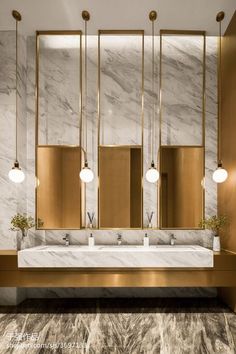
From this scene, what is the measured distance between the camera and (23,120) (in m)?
4.10

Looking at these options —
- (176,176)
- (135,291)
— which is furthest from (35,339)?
(176,176)

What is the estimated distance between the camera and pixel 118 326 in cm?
322

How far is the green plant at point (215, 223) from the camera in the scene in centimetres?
386

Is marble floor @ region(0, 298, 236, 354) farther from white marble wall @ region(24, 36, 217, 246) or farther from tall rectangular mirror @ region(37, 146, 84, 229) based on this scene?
white marble wall @ region(24, 36, 217, 246)

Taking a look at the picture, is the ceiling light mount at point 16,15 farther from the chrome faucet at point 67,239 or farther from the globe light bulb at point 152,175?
the chrome faucet at point 67,239

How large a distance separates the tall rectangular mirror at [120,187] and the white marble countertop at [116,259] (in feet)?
2.13

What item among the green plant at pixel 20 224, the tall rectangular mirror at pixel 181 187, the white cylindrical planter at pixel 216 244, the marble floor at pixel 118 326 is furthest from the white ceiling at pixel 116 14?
the marble floor at pixel 118 326

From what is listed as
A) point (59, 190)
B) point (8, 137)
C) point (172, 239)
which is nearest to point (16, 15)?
point (8, 137)

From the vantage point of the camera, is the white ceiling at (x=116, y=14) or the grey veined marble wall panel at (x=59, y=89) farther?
the grey veined marble wall panel at (x=59, y=89)

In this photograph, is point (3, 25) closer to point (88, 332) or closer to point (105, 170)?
point (105, 170)

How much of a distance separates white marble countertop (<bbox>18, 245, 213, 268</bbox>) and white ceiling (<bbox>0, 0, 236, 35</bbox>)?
8.92ft

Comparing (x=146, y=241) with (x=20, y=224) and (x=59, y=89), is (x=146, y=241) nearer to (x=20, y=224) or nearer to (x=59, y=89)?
(x=20, y=224)

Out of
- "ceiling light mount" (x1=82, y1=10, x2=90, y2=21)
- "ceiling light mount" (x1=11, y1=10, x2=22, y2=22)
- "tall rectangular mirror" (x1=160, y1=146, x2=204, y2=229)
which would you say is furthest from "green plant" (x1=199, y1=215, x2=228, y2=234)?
"ceiling light mount" (x1=11, y1=10, x2=22, y2=22)

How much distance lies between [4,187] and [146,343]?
2388 millimetres
